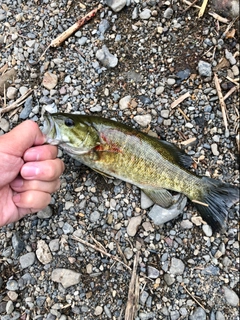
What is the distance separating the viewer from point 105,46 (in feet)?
14.1

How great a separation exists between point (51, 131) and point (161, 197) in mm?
1341

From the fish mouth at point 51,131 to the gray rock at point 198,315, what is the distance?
7.44 feet

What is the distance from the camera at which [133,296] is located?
3988mm

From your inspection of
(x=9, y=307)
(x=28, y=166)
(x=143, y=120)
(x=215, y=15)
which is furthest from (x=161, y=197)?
(x=215, y=15)

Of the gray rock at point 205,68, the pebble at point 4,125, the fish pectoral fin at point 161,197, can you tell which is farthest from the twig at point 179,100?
the pebble at point 4,125

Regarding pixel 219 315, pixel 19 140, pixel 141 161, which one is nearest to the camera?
pixel 19 140

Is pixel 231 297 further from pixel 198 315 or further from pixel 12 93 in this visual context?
pixel 12 93

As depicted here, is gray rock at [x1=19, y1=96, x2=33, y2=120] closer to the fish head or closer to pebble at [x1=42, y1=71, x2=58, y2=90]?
pebble at [x1=42, y1=71, x2=58, y2=90]

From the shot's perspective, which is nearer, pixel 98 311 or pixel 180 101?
pixel 98 311

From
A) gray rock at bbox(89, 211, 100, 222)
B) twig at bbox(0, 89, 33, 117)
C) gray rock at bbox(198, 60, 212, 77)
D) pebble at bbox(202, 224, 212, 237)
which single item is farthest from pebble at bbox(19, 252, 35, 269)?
gray rock at bbox(198, 60, 212, 77)

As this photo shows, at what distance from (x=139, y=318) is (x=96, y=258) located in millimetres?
758

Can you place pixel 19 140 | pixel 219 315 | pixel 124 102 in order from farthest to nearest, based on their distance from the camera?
pixel 124 102 < pixel 219 315 < pixel 19 140

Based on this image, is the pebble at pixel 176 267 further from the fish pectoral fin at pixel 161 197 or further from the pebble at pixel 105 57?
the pebble at pixel 105 57

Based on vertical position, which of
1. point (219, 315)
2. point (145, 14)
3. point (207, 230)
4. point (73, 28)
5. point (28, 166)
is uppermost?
point (145, 14)
